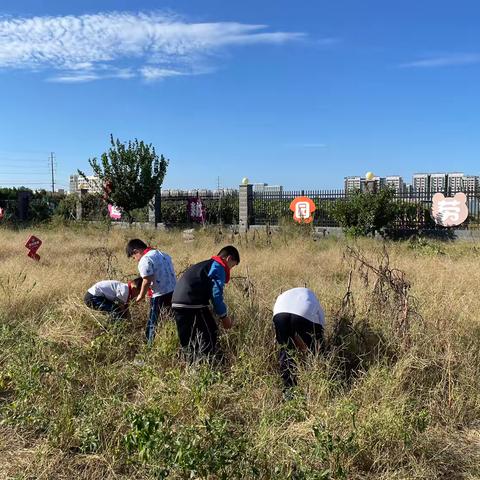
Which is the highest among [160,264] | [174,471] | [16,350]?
[160,264]

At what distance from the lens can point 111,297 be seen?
5.52 meters

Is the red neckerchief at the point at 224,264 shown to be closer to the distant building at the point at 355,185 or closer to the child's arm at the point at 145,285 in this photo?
the child's arm at the point at 145,285

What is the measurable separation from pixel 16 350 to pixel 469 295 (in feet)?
15.9

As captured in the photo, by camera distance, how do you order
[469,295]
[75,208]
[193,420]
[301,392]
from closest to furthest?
[193,420], [301,392], [469,295], [75,208]

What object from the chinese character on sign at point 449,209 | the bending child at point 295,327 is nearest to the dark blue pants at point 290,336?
the bending child at point 295,327

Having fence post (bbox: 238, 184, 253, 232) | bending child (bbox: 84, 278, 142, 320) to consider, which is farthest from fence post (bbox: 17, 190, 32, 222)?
bending child (bbox: 84, 278, 142, 320)

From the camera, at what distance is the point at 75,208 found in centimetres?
2512

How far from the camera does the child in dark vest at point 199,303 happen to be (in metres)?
4.54

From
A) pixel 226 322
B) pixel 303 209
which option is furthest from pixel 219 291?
pixel 303 209

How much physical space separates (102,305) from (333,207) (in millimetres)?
12827

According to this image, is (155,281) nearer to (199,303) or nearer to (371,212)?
(199,303)

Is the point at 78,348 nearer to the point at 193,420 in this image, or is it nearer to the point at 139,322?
the point at 139,322

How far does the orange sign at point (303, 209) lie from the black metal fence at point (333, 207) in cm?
45

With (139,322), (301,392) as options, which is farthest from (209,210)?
(301,392)
